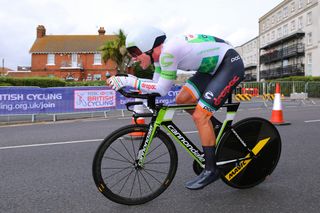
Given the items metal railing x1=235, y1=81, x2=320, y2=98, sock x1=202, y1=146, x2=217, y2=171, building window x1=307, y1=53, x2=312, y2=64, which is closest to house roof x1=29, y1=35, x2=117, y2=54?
building window x1=307, y1=53, x2=312, y2=64

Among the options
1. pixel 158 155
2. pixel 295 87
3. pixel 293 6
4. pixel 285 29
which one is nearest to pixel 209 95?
pixel 158 155

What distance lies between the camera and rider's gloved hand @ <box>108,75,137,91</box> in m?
2.98

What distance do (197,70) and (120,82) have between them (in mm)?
873

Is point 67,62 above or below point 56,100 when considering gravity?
above

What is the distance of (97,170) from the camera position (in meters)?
3.09

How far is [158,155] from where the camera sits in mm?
3428

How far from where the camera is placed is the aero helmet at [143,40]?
306 centimetres

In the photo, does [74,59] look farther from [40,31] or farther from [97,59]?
[40,31]

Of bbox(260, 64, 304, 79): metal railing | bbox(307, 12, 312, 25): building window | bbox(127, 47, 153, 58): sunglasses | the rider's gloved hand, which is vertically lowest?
the rider's gloved hand

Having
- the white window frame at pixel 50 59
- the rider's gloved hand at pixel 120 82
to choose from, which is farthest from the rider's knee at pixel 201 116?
the white window frame at pixel 50 59

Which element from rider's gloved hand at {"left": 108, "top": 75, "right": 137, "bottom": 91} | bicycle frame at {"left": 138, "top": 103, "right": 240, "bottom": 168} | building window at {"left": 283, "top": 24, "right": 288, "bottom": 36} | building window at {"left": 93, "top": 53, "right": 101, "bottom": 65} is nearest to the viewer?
rider's gloved hand at {"left": 108, "top": 75, "right": 137, "bottom": 91}

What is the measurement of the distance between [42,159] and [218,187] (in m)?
2.93

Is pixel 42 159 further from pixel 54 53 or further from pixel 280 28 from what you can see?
pixel 280 28

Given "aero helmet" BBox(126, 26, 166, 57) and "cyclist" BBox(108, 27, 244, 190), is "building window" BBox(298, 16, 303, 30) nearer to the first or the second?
"cyclist" BBox(108, 27, 244, 190)
